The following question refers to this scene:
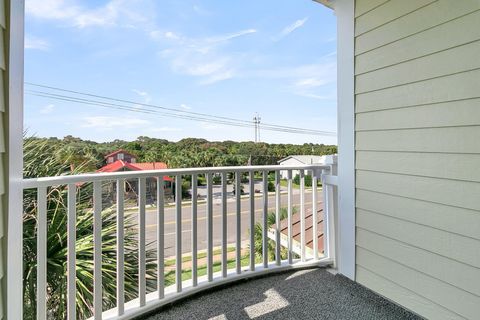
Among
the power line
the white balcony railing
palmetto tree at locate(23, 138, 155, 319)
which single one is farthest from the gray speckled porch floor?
the power line

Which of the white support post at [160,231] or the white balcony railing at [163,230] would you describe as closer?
the white balcony railing at [163,230]

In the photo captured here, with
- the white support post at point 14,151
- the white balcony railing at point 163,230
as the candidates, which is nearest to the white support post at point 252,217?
the white balcony railing at point 163,230

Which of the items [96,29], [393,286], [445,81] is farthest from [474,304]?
[96,29]

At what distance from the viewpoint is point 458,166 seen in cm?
145

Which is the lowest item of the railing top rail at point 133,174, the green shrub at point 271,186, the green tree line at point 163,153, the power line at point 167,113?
the green shrub at point 271,186

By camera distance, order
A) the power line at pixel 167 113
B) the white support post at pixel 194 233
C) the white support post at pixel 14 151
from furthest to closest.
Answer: the power line at pixel 167 113 < the white support post at pixel 194 233 < the white support post at pixel 14 151

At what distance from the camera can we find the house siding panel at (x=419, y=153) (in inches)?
55.8

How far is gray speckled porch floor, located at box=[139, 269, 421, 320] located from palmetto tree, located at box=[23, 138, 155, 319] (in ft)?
1.45

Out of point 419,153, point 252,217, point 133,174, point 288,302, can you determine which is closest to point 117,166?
point 133,174

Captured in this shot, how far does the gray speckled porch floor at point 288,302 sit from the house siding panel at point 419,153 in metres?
0.12

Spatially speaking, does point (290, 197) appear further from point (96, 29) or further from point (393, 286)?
point (96, 29)

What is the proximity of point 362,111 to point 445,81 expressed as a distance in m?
0.57

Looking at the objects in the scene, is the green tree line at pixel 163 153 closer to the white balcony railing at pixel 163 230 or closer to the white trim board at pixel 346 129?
the white balcony railing at pixel 163 230

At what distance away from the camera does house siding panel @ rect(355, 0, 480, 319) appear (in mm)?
1417
